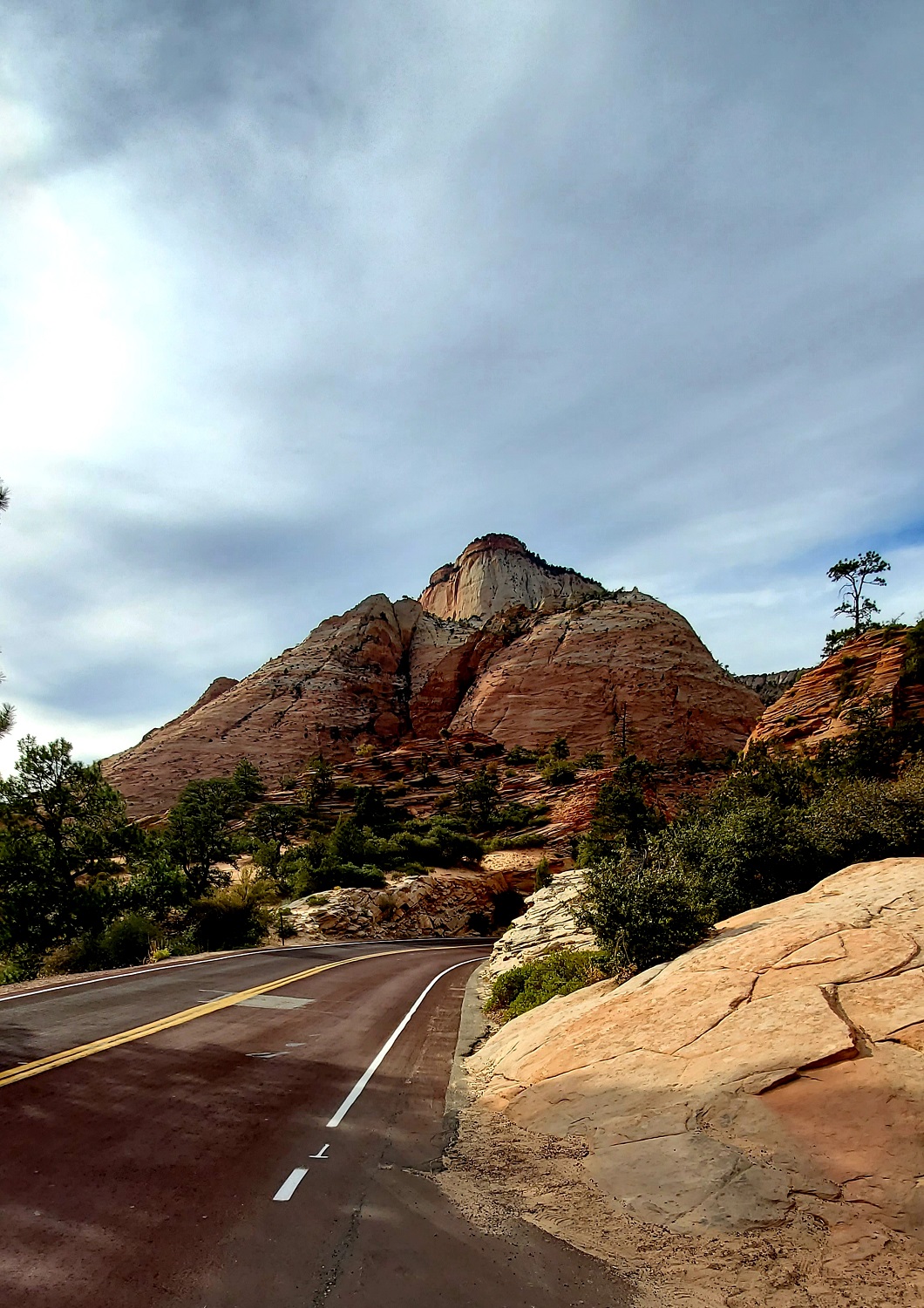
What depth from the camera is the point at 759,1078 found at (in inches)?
203

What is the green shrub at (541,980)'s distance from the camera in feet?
33.5

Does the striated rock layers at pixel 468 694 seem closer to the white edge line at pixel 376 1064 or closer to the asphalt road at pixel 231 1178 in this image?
the white edge line at pixel 376 1064

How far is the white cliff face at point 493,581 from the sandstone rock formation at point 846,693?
103469mm

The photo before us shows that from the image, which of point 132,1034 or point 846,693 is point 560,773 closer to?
point 846,693

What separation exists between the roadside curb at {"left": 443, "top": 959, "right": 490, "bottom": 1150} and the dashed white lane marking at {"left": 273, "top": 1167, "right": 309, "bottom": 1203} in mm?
1450

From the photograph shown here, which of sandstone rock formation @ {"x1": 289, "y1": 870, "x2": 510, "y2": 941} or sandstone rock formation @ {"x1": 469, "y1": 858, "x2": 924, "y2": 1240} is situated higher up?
sandstone rock formation @ {"x1": 469, "y1": 858, "x2": 924, "y2": 1240}

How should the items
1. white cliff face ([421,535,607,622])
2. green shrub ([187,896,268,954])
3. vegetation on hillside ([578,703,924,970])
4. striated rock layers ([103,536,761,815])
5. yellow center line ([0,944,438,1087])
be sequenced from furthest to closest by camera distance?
white cliff face ([421,535,607,622]) < striated rock layers ([103,536,761,815]) < green shrub ([187,896,268,954]) < vegetation on hillside ([578,703,924,970]) < yellow center line ([0,944,438,1087])

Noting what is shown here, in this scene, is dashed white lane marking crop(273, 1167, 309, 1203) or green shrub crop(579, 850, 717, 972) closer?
dashed white lane marking crop(273, 1167, 309, 1203)

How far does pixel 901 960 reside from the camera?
6109 mm

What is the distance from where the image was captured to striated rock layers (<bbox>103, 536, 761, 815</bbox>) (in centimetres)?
7856

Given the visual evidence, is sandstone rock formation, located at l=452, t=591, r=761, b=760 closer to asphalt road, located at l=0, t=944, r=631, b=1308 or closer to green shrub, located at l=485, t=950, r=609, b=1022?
green shrub, located at l=485, t=950, r=609, b=1022

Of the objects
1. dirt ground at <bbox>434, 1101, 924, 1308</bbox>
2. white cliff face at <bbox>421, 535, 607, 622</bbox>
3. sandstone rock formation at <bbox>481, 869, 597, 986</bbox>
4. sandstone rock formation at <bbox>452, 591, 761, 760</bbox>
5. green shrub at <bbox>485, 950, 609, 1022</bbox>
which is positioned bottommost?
sandstone rock formation at <bbox>481, 869, 597, 986</bbox>

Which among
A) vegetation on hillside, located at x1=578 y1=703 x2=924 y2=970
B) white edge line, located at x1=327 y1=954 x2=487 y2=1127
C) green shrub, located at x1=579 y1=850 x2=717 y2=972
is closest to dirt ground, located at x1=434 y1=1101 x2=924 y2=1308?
white edge line, located at x1=327 y1=954 x2=487 y2=1127

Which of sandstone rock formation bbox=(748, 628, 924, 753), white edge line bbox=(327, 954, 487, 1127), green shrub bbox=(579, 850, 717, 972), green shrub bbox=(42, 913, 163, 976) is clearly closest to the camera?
white edge line bbox=(327, 954, 487, 1127)
